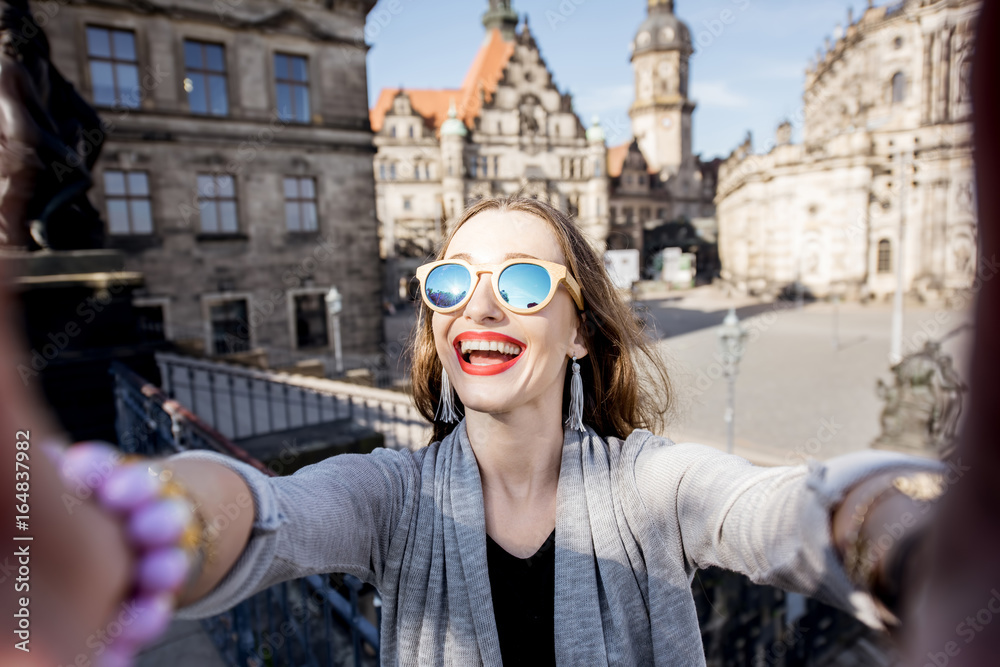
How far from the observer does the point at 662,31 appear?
59469mm

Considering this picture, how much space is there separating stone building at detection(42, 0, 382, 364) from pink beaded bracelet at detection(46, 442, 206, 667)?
16.0 metres

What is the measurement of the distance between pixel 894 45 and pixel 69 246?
46.5 m

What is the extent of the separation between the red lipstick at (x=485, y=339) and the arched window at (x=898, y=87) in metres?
46.0

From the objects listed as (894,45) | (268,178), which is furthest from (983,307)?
(894,45)

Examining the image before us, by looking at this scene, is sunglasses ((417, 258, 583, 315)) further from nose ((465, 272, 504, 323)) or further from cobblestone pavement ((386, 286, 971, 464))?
cobblestone pavement ((386, 286, 971, 464))

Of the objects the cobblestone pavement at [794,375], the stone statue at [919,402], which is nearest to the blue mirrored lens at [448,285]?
the cobblestone pavement at [794,375]

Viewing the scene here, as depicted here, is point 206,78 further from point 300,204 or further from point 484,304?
point 484,304

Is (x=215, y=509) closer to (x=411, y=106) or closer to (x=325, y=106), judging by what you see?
(x=325, y=106)

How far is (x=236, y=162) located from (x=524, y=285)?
16.9 metres

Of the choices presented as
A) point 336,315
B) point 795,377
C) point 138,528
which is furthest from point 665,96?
point 138,528

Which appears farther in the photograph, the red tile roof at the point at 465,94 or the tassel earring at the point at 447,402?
the red tile roof at the point at 465,94

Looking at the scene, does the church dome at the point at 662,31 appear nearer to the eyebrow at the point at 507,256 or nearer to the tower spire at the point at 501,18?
the tower spire at the point at 501,18

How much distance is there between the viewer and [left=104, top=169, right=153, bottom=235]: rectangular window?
1459cm

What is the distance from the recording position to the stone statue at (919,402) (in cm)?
843
